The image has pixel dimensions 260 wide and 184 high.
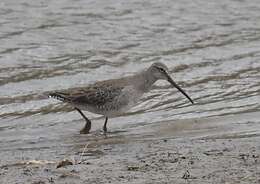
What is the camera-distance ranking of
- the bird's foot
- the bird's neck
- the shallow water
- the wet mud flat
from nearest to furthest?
the wet mud flat < the bird's foot < the shallow water < the bird's neck

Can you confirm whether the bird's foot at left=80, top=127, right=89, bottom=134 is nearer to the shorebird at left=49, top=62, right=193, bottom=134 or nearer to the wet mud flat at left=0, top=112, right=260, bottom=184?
the shorebird at left=49, top=62, right=193, bottom=134

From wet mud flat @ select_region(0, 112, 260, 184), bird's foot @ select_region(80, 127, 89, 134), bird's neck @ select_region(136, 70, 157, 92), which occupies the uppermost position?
bird's neck @ select_region(136, 70, 157, 92)

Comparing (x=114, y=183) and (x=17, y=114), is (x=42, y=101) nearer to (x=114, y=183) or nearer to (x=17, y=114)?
(x=17, y=114)

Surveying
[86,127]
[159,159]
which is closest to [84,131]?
[86,127]

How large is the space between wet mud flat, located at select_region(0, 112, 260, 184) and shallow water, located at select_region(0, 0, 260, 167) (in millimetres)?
207

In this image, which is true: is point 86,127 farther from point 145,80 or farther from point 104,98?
point 145,80

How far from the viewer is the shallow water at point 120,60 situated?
948cm

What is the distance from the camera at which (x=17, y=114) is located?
398 inches

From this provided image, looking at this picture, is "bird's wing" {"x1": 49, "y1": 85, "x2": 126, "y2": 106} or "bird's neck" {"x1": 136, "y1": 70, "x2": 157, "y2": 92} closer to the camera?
"bird's wing" {"x1": 49, "y1": 85, "x2": 126, "y2": 106}

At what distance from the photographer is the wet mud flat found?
6.34 meters

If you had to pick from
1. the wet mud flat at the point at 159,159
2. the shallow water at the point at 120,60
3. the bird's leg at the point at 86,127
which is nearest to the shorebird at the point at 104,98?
the bird's leg at the point at 86,127

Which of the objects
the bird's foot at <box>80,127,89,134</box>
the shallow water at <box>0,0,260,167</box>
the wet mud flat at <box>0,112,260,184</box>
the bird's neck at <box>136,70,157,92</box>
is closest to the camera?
the wet mud flat at <box>0,112,260,184</box>

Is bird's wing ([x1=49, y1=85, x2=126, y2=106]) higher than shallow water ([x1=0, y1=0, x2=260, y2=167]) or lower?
lower

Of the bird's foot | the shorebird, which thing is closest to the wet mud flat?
the bird's foot
